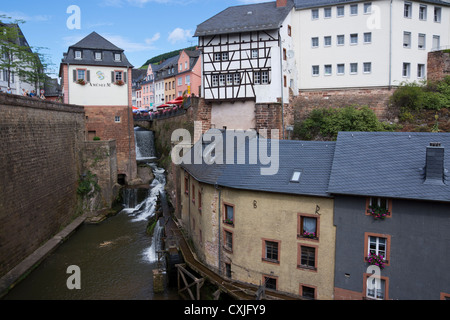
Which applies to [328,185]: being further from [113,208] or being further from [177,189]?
[113,208]

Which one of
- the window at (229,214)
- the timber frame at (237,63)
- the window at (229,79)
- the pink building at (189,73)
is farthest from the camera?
the pink building at (189,73)

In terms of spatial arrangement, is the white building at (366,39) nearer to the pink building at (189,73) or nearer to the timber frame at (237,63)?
the timber frame at (237,63)

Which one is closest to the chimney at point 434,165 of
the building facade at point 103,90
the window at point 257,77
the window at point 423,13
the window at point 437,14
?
the window at point 257,77

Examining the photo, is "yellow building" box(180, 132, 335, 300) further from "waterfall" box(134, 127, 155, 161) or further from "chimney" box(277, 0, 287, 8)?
"waterfall" box(134, 127, 155, 161)

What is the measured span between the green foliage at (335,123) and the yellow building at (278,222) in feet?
33.6

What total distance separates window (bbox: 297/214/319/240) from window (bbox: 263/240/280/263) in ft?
3.32

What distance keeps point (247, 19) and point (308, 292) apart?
732 inches

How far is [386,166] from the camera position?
12.0 metres

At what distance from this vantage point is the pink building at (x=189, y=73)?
44594 millimetres

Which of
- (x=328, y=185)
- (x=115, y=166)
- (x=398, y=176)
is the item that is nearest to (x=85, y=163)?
(x=115, y=166)

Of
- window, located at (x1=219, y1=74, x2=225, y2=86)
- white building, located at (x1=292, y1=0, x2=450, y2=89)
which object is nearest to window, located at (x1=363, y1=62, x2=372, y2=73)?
white building, located at (x1=292, y1=0, x2=450, y2=89)

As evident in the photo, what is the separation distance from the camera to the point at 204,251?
50.9 feet

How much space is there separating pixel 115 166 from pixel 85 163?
312 centimetres

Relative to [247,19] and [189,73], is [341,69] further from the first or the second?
[189,73]
